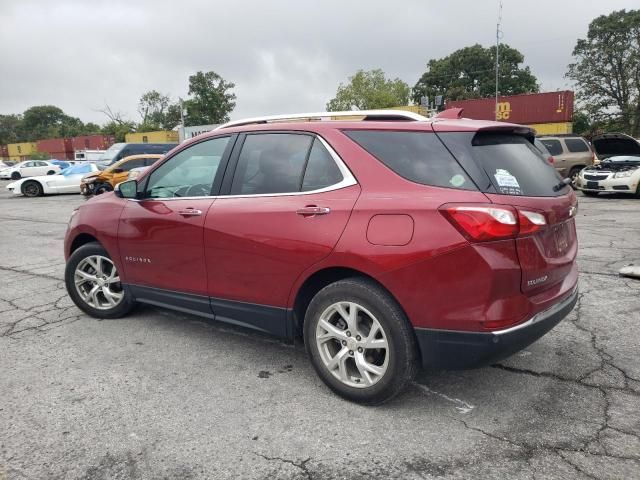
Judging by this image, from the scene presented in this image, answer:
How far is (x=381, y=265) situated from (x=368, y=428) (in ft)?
2.96

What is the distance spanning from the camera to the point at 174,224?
3.84 meters

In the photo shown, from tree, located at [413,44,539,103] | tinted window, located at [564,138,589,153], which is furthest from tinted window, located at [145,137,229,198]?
tree, located at [413,44,539,103]

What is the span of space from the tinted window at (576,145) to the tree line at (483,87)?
35425mm

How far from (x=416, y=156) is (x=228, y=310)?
66.9 inches

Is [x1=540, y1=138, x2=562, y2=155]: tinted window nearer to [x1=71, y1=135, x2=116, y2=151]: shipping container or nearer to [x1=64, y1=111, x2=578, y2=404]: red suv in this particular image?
[x1=64, y1=111, x2=578, y2=404]: red suv

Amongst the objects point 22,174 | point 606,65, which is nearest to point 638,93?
point 606,65

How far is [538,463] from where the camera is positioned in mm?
2447

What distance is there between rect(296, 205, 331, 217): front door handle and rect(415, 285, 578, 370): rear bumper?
0.87m

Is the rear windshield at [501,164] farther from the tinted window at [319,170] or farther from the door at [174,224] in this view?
the door at [174,224]

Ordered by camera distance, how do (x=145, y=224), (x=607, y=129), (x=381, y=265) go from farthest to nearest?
(x=607, y=129) → (x=145, y=224) → (x=381, y=265)

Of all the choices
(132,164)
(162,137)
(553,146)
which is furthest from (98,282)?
(162,137)

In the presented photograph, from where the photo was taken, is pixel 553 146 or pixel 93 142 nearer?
pixel 553 146

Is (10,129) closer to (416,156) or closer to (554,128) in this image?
(554,128)

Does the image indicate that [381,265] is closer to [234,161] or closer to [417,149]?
[417,149]
